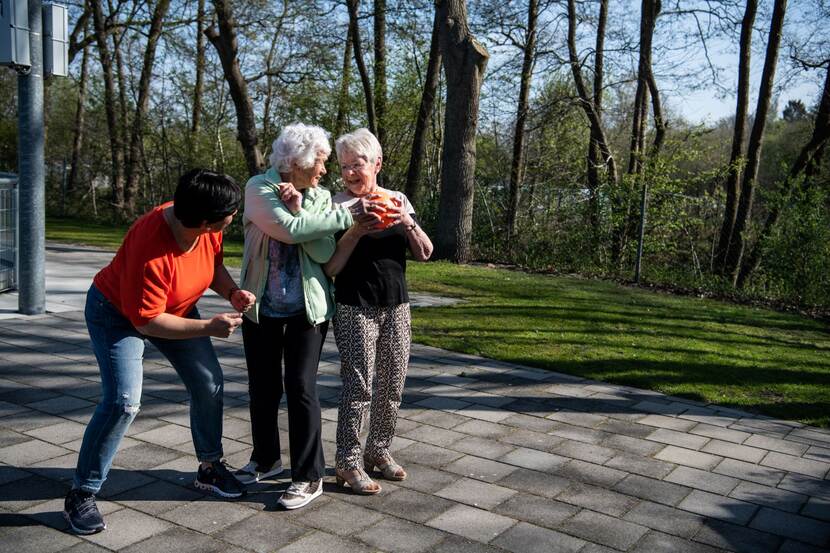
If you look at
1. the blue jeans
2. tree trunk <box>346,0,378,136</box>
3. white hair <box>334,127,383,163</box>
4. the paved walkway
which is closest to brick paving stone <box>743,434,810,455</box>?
the paved walkway

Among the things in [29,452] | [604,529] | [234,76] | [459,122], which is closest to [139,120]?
[234,76]

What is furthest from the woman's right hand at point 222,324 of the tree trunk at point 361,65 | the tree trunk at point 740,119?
the tree trunk at point 361,65

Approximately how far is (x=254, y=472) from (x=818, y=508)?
273 centimetres

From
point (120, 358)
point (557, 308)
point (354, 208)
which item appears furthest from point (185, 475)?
point (557, 308)

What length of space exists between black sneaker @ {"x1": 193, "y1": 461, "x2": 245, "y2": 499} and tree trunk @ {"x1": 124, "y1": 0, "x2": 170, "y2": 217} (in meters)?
20.3

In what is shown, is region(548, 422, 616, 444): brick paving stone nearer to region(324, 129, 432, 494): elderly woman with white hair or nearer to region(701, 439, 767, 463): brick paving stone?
region(701, 439, 767, 463): brick paving stone

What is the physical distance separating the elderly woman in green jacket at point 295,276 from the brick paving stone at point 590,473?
1.35 meters

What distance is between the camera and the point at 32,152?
741 centimetres

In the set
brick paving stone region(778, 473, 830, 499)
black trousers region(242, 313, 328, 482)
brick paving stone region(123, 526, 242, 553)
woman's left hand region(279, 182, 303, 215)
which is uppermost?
woman's left hand region(279, 182, 303, 215)

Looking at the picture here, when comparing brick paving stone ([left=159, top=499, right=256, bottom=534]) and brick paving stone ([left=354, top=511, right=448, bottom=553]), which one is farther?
brick paving stone ([left=159, top=499, right=256, bottom=534])

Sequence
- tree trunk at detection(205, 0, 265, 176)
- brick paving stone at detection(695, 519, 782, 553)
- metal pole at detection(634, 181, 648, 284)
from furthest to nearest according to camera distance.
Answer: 1. tree trunk at detection(205, 0, 265, 176)
2. metal pole at detection(634, 181, 648, 284)
3. brick paving stone at detection(695, 519, 782, 553)

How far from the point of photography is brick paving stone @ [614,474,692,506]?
3965mm

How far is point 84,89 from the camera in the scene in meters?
25.6

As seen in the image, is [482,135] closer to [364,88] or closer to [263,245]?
[364,88]
